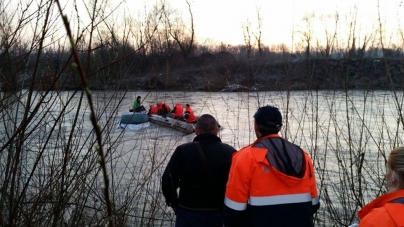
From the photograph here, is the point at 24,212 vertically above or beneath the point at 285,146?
beneath

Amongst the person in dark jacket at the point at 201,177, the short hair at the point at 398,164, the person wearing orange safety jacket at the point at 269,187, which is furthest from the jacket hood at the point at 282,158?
the short hair at the point at 398,164

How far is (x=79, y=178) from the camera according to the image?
3.35 meters

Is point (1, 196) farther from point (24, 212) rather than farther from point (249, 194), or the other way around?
point (249, 194)

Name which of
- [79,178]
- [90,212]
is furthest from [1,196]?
[90,212]

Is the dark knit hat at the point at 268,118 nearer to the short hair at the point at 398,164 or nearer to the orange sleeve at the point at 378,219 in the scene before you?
the short hair at the point at 398,164

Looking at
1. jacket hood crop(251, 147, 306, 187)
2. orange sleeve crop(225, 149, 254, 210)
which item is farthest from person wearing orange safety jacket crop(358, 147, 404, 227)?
orange sleeve crop(225, 149, 254, 210)

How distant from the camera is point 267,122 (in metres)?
3.12

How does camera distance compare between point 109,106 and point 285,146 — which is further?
point 109,106

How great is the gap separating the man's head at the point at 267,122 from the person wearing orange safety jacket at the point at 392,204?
1.04 meters

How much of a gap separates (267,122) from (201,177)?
0.86 metres

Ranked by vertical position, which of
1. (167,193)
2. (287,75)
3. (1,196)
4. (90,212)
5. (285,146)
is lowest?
(90,212)

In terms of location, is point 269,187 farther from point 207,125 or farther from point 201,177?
point 207,125

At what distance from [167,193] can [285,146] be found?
130 cm

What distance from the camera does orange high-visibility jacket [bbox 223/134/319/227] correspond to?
2.89 metres
